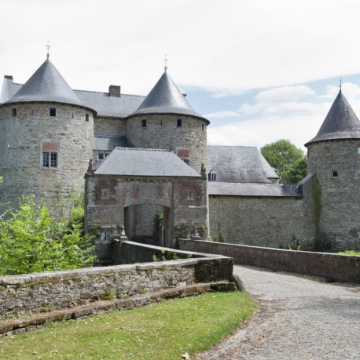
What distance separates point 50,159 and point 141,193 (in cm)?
875

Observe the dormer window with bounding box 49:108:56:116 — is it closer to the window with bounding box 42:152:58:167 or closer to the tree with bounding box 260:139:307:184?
the window with bounding box 42:152:58:167

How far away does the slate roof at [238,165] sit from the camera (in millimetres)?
37438

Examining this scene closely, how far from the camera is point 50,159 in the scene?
27812mm

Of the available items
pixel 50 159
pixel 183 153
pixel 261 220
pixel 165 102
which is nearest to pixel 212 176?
pixel 183 153

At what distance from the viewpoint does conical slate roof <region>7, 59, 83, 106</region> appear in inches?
→ 1105

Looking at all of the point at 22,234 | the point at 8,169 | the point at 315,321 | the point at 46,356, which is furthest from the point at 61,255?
the point at 8,169

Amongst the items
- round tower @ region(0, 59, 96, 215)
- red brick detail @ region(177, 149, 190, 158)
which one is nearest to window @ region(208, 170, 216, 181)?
red brick detail @ region(177, 149, 190, 158)

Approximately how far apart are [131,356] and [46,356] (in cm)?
105

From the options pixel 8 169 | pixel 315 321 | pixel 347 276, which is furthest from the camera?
pixel 8 169

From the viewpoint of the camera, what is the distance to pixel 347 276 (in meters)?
12.0

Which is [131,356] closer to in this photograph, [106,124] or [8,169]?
[8,169]

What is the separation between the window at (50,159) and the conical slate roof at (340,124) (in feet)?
59.6

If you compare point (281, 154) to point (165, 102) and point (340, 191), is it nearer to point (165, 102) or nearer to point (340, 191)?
point (340, 191)

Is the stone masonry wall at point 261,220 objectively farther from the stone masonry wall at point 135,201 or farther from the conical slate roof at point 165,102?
the conical slate roof at point 165,102
